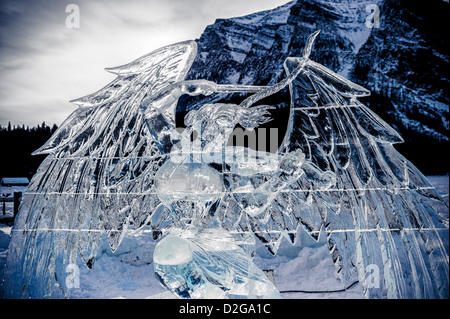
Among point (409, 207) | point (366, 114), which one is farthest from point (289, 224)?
point (366, 114)

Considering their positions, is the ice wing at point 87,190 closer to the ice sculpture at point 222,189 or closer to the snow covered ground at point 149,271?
the ice sculpture at point 222,189

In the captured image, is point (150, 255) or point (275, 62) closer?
point (150, 255)

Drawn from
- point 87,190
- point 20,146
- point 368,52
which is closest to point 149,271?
point 87,190

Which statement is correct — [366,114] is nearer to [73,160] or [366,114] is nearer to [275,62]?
[73,160]

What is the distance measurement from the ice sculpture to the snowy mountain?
4.99 ft

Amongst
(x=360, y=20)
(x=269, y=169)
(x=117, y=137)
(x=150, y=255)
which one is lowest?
(x=150, y=255)

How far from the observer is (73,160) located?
1569 mm

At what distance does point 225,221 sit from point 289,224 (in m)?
0.37

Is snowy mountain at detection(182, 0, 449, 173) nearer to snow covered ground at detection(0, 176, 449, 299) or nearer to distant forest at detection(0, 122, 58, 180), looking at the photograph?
snow covered ground at detection(0, 176, 449, 299)

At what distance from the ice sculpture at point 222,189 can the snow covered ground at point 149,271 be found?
0.78m

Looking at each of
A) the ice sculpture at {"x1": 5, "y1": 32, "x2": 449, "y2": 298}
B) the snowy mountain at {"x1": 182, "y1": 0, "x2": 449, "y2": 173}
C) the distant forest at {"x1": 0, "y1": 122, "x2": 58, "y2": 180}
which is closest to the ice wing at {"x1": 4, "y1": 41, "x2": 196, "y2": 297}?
the ice sculpture at {"x1": 5, "y1": 32, "x2": 449, "y2": 298}

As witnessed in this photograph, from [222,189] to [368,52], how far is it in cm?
357

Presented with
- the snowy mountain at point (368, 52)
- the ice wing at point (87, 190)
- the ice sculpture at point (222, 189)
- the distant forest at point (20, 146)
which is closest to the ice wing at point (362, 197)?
the ice sculpture at point (222, 189)

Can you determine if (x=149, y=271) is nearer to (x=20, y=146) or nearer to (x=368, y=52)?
(x=20, y=146)
